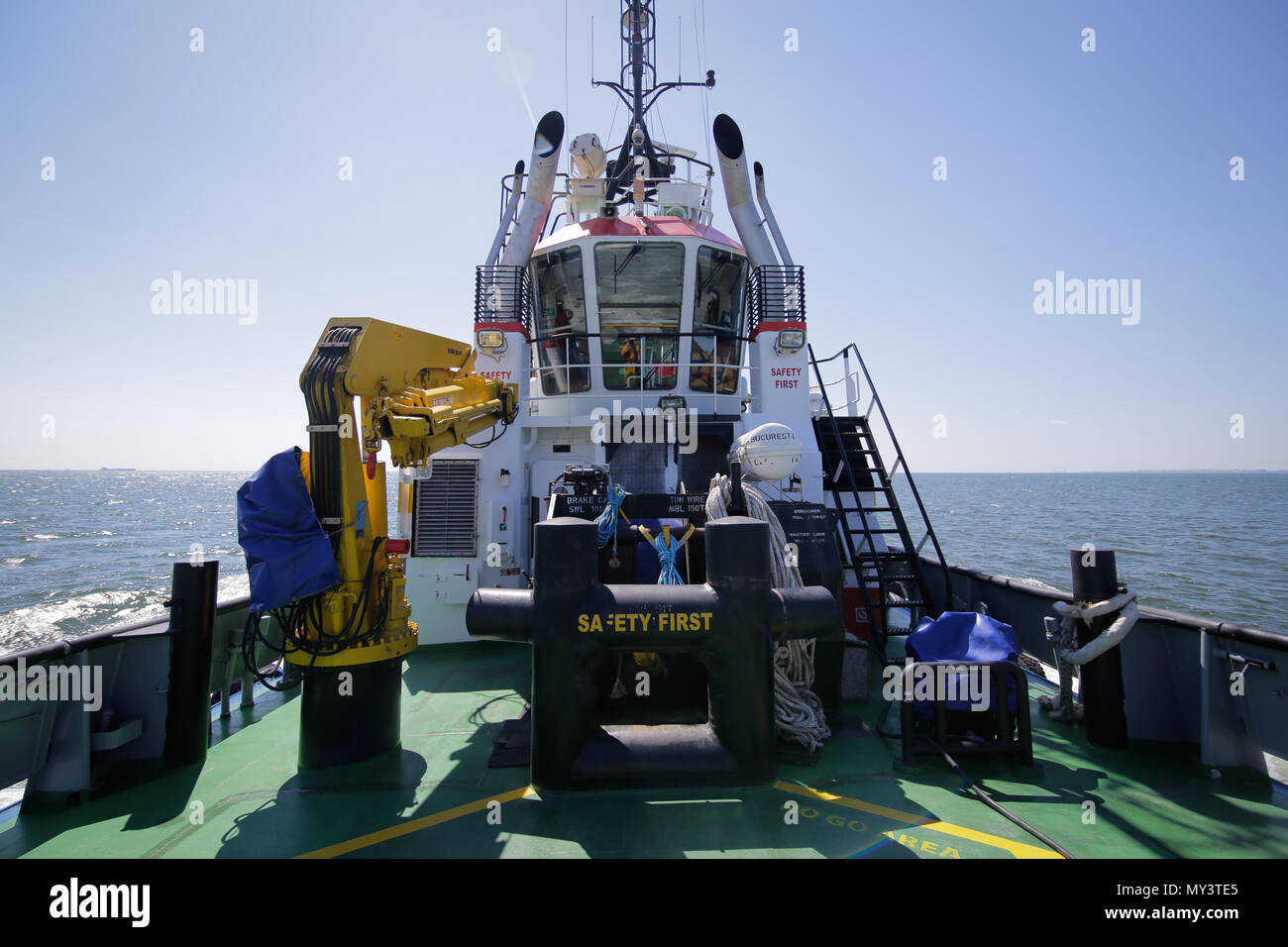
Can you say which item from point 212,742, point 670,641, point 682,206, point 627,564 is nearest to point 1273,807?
point 670,641

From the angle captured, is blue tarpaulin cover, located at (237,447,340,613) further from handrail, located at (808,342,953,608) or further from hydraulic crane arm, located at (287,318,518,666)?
handrail, located at (808,342,953,608)

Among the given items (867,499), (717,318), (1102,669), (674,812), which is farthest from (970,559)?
(674,812)

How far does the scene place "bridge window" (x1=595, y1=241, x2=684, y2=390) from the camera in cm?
861

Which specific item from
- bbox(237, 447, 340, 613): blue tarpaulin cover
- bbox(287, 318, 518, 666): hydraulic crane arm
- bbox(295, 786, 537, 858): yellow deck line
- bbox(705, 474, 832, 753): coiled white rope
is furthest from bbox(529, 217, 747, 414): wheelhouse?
bbox(295, 786, 537, 858): yellow deck line

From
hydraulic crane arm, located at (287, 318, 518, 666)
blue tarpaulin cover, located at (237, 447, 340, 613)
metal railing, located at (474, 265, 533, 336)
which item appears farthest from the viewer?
metal railing, located at (474, 265, 533, 336)

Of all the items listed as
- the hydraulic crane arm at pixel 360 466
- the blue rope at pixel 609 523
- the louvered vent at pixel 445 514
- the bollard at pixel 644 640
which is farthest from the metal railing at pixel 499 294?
the bollard at pixel 644 640

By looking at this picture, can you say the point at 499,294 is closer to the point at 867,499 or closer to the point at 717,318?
the point at 717,318

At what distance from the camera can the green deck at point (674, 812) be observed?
333cm

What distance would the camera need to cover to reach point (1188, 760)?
14.3 ft

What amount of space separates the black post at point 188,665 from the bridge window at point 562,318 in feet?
17.1

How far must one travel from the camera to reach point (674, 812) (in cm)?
363

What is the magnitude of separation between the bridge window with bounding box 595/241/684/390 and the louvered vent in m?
2.61
